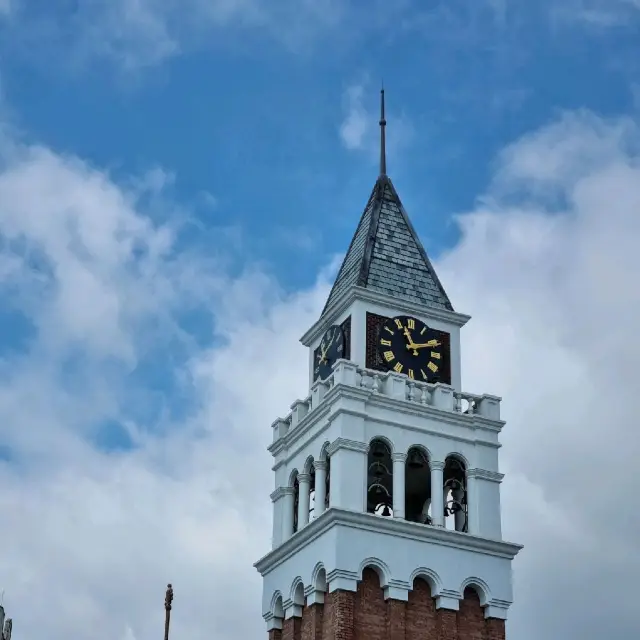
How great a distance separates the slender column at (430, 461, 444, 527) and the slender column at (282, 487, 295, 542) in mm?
5926

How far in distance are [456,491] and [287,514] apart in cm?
676

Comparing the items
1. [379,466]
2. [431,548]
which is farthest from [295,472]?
[431,548]

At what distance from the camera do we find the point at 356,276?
5728 centimetres

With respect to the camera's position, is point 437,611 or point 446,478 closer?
point 437,611

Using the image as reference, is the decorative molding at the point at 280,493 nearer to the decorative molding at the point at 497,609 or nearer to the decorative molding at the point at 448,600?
the decorative molding at the point at 448,600

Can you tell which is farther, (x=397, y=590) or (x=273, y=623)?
(x=273, y=623)

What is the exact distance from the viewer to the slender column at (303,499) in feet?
177

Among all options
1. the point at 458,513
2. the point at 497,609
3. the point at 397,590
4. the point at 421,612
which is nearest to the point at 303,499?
the point at 458,513

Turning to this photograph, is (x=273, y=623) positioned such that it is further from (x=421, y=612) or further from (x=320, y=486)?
(x=421, y=612)

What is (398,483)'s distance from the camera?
5203 centimetres

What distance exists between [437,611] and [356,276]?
47.5ft

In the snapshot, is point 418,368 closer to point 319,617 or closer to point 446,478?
point 446,478

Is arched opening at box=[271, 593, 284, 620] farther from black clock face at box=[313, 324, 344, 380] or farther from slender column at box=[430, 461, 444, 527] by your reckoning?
black clock face at box=[313, 324, 344, 380]

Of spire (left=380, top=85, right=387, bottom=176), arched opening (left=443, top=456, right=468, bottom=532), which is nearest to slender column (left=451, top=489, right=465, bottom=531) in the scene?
arched opening (left=443, top=456, right=468, bottom=532)
